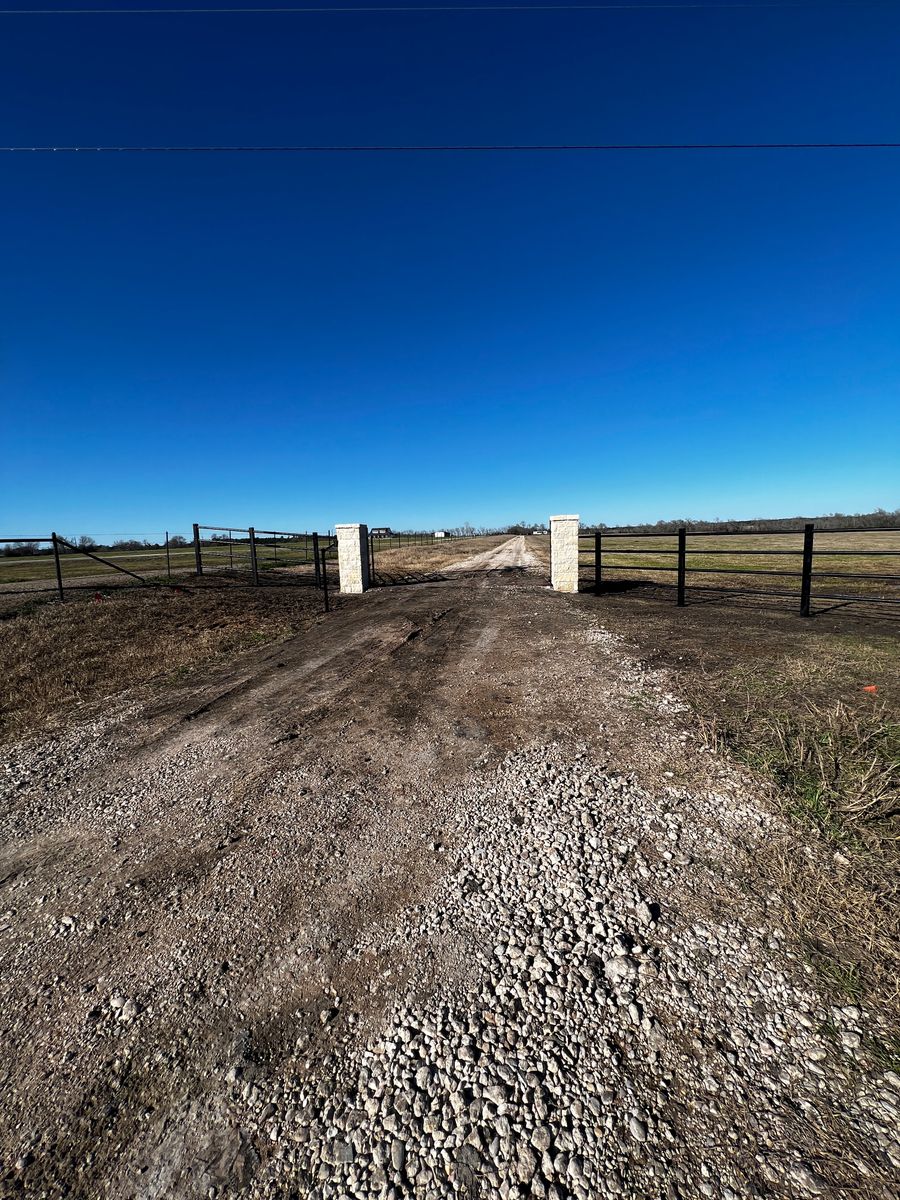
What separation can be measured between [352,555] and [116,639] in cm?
593

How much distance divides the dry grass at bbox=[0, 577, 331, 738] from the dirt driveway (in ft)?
5.52

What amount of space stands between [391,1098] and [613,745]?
255 centimetres

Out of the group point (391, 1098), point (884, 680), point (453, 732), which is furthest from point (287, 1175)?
point (884, 680)

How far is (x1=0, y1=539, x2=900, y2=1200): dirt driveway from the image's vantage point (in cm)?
130

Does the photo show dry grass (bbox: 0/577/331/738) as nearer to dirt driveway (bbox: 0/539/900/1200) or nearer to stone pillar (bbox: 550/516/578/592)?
dirt driveway (bbox: 0/539/900/1200)

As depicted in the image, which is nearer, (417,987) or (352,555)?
(417,987)

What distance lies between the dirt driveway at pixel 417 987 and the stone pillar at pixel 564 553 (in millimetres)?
7792

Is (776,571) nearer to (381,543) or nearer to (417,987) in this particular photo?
(417,987)

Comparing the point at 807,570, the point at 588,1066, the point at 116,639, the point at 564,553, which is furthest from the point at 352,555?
the point at 588,1066

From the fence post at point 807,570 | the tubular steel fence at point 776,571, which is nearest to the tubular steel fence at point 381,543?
the tubular steel fence at point 776,571

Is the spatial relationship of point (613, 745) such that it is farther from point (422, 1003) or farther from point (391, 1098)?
point (391, 1098)

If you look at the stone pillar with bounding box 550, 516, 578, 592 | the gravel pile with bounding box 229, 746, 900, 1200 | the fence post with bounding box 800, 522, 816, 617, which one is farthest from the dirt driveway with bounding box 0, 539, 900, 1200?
the stone pillar with bounding box 550, 516, 578, 592

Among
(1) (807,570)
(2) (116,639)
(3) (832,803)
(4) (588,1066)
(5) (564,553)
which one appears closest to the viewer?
(4) (588,1066)

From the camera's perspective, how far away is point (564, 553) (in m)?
11.1
